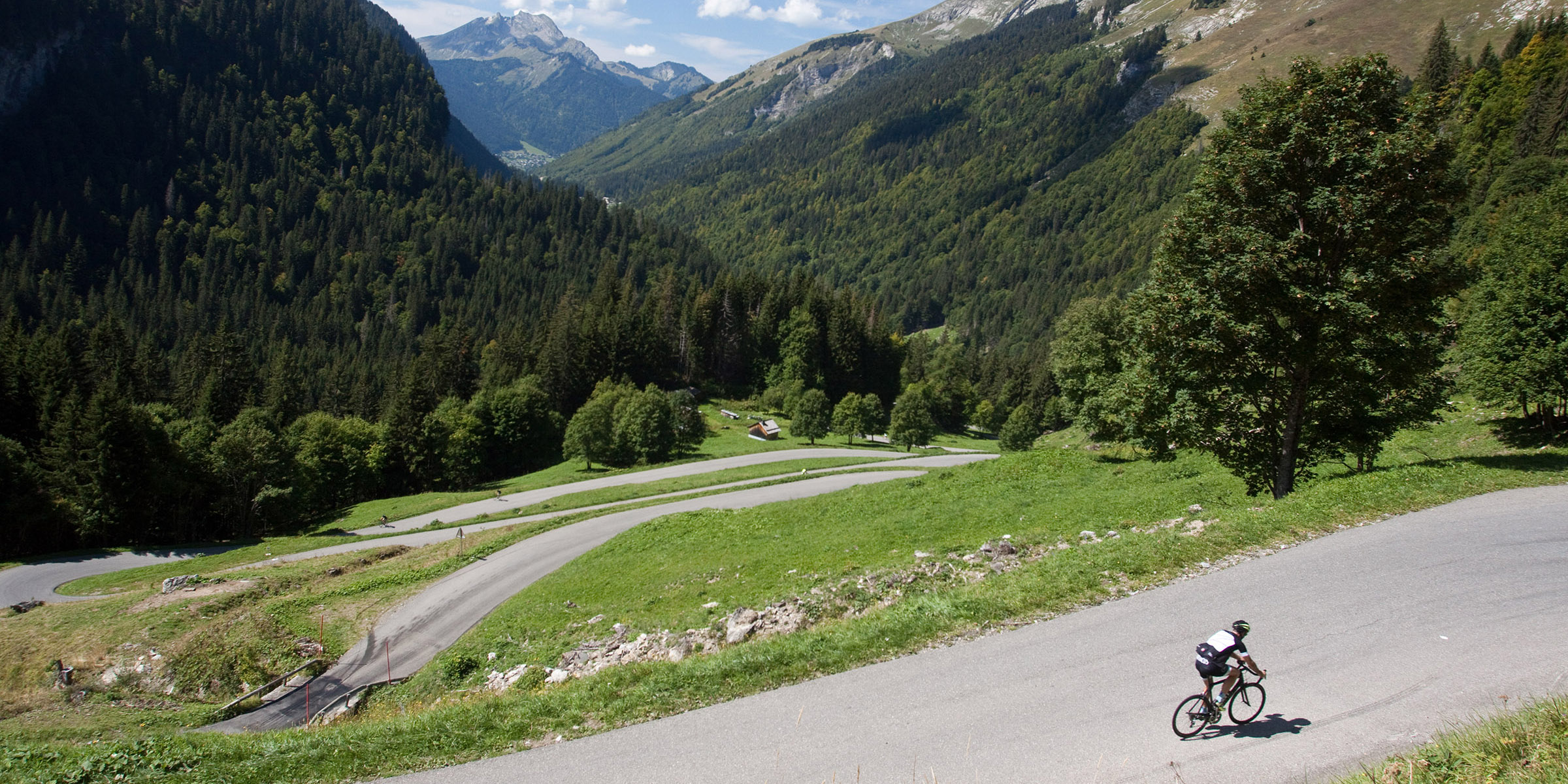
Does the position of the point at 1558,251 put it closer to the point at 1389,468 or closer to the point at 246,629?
the point at 1389,468

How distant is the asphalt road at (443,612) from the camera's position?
1949 cm

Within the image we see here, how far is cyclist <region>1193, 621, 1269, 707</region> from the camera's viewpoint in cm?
802

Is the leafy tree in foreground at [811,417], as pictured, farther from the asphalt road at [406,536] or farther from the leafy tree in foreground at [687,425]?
the asphalt road at [406,536]

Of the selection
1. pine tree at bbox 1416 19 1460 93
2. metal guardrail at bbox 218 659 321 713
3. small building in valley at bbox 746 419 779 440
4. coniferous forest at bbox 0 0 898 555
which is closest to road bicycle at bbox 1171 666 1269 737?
metal guardrail at bbox 218 659 321 713

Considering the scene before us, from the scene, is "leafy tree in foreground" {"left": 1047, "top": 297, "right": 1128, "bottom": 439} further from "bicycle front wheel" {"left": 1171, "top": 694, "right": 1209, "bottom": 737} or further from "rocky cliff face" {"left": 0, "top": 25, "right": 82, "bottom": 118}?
"rocky cliff face" {"left": 0, "top": 25, "right": 82, "bottom": 118}

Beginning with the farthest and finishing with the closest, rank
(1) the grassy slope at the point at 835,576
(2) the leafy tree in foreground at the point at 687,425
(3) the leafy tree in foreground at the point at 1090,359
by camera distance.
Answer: (2) the leafy tree in foreground at the point at 687,425 → (3) the leafy tree in foreground at the point at 1090,359 → (1) the grassy slope at the point at 835,576

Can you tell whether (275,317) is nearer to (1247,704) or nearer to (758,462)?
(758,462)

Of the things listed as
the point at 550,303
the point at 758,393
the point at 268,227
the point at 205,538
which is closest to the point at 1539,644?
the point at 205,538

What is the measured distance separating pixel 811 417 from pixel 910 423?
1273 centimetres

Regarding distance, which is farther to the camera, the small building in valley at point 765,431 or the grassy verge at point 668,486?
the small building in valley at point 765,431

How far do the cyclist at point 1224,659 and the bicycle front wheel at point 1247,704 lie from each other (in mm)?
215

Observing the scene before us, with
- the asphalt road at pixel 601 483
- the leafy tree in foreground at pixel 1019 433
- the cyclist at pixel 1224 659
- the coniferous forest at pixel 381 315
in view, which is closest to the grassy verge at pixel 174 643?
the asphalt road at pixel 601 483

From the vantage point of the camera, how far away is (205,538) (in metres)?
51.0

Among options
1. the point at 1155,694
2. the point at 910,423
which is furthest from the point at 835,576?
the point at 910,423
